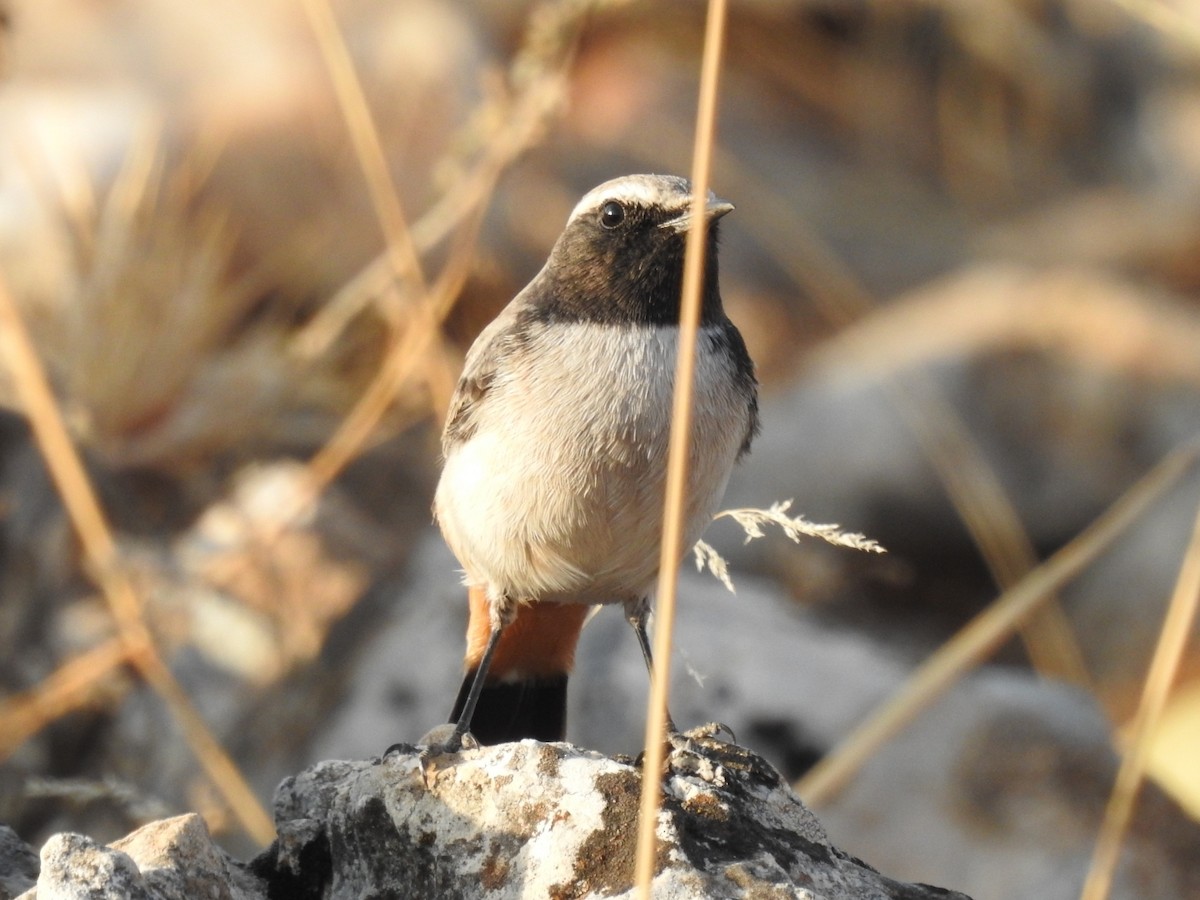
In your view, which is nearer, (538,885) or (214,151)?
(538,885)

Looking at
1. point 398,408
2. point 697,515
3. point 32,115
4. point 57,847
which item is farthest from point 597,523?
point 32,115

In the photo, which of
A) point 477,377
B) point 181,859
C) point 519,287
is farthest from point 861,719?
point 519,287

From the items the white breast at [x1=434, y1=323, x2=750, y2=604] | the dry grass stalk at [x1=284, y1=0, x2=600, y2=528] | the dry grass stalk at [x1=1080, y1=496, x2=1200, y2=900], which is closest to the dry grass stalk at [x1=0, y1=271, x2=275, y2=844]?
the white breast at [x1=434, y1=323, x2=750, y2=604]

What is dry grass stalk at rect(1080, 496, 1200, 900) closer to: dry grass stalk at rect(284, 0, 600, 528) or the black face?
the black face

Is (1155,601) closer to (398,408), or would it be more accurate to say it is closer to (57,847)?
(398,408)

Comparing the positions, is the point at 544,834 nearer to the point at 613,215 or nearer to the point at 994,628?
the point at 994,628

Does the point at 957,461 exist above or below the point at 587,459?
above
